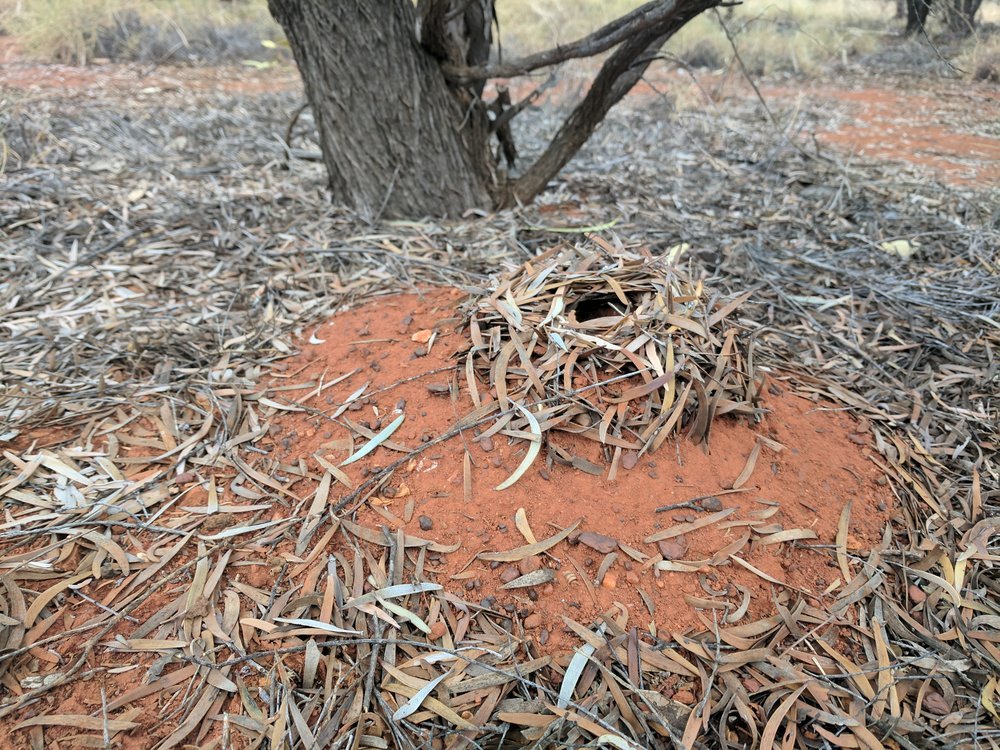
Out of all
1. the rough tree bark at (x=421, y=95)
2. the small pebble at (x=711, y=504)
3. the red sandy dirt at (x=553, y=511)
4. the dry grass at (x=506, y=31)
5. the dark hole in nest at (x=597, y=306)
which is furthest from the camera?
the dry grass at (x=506, y=31)

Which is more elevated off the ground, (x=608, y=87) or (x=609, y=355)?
(x=608, y=87)

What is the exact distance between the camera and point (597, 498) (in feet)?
4.88

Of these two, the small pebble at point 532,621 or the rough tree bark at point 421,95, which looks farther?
the rough tree bark at point 421,95

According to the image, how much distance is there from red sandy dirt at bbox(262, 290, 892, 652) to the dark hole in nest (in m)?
0.38

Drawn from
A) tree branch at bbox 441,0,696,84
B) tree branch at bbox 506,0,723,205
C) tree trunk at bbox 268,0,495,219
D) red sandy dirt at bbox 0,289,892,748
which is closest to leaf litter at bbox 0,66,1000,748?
red sandy dirt at bbox 0,289,892,748

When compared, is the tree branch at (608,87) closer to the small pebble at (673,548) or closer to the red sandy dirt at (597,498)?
the red sandy dirt at (597,498)

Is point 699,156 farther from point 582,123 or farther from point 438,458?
point 438,458

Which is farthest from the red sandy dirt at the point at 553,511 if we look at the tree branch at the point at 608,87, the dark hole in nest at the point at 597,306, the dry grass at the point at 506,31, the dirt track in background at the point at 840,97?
the dry grass at the point at 506,31

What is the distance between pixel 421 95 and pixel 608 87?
872 mm

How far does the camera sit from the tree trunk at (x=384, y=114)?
8.61 ft

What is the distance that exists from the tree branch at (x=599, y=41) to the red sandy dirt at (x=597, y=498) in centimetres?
132

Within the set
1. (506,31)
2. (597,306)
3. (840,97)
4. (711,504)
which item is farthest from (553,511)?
(506,31)

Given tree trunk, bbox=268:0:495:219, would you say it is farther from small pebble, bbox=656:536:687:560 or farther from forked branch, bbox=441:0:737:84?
small pebble, bbox=656:536:687:560

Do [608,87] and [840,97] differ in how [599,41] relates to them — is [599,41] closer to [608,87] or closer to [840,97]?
[608,87]
